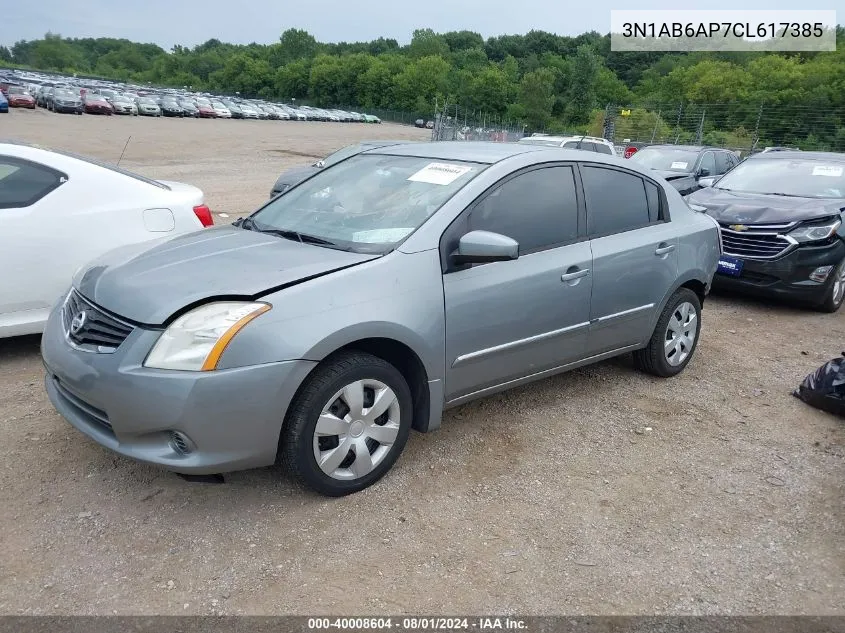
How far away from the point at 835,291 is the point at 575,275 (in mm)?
4507

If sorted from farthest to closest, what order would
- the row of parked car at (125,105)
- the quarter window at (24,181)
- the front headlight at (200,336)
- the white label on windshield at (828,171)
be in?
the row of parked car at (125,105) < the white label on windshield at (828,171) < the quarter window at (24,181) < the front headlight at (200,336)

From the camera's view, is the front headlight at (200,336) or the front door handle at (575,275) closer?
the front headlight at (200,336)

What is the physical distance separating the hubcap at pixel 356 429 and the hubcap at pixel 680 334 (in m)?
2.47

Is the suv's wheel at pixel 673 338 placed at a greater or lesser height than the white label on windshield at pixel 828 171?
lesser

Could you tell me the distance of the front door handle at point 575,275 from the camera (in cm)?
393

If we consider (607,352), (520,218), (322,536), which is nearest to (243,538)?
(322,536)

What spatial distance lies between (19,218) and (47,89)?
188 ft

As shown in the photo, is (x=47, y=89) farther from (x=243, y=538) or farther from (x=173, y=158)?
(x=243, y=538)

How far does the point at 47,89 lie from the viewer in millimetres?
52656

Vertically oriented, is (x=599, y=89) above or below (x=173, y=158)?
above

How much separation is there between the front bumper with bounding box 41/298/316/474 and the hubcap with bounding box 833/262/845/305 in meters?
6.22

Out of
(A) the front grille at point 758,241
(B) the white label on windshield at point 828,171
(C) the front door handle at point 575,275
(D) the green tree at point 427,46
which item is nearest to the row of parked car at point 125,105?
(A) the front grille at point 758,241

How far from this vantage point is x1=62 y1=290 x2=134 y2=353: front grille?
115 inches

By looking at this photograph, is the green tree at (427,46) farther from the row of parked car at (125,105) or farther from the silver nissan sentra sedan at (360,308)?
the silver nissan sentra sedan at (360,308)
